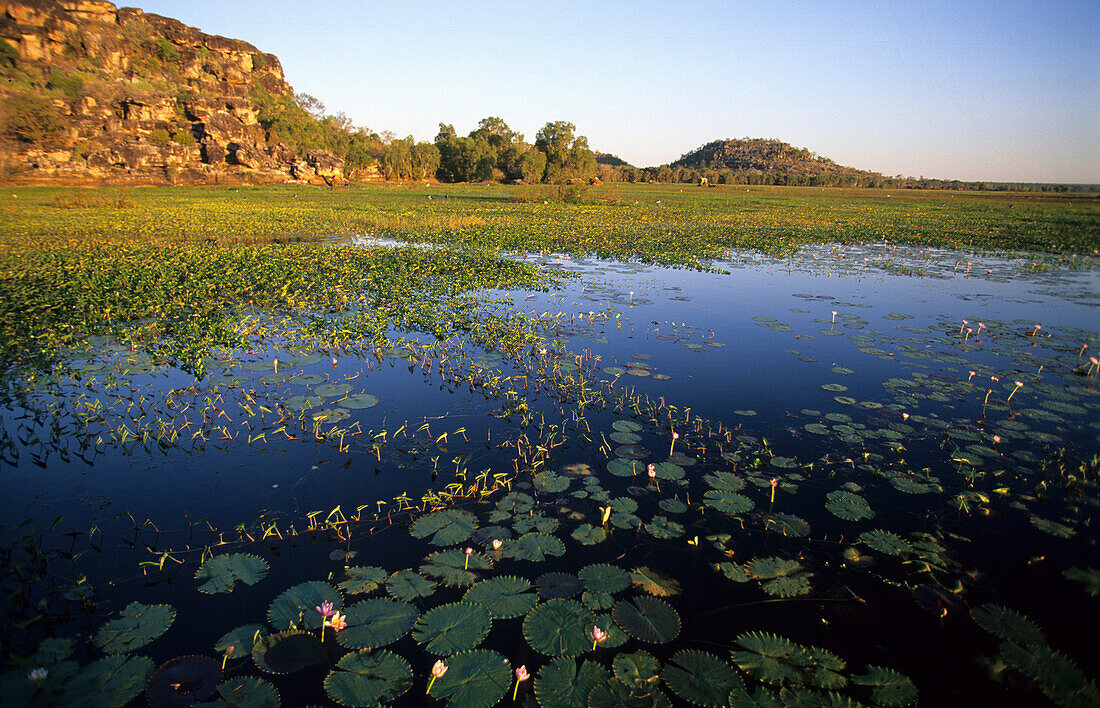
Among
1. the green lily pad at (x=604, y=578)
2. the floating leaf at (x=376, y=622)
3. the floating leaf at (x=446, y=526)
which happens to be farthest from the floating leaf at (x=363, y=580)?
the green lily pad at (x=604, y=578)

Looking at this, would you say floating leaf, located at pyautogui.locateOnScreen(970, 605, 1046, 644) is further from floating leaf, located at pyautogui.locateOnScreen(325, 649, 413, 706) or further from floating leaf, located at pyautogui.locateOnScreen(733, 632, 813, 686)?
floating leaf, located at pyautogui.locateOnScreen(325, 649, 413, 706)

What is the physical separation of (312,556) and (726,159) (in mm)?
212314

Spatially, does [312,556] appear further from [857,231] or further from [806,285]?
[857,231]

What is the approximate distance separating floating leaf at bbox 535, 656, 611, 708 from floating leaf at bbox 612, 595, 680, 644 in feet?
1.05

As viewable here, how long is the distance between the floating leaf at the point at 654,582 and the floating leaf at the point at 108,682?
2603 millimetres

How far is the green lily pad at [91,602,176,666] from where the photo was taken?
102 inches

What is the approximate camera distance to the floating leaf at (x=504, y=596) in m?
2.84

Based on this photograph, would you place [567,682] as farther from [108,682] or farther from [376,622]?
[108,682]

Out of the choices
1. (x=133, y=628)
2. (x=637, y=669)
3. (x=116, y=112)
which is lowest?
(x=133, y=628)

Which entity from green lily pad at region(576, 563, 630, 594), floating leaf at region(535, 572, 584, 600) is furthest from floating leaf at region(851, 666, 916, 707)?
floating leaf at region(535, 572, 584, 600)

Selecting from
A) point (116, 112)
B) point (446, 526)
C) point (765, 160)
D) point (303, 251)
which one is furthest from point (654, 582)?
point (765, 160)

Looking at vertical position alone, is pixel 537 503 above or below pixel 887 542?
below

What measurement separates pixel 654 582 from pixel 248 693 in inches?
87.8

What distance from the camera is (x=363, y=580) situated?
10.1 feet
